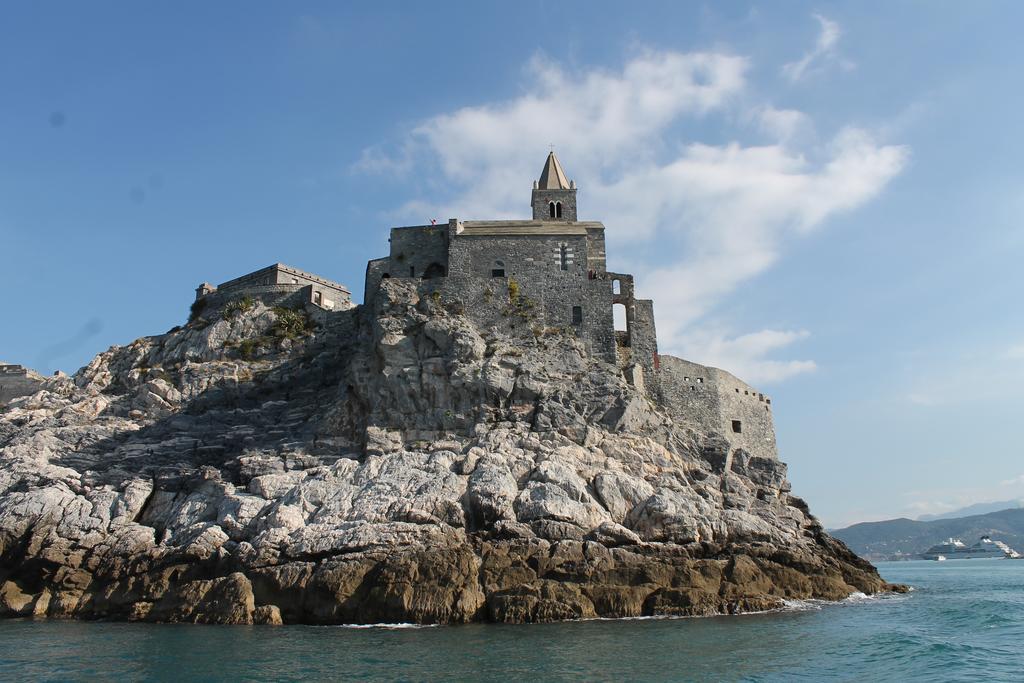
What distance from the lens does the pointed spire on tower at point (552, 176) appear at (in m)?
43.5

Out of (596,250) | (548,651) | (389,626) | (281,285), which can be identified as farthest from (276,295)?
(548,651)

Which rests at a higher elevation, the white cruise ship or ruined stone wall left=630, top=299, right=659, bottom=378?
ruined stone wall left=630, top=299, right=659, bottom=378

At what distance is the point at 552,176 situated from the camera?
43812 mm

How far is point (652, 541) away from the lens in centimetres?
2652

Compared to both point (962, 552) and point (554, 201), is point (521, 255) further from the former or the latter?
point (962, 552)

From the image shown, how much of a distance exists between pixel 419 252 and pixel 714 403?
15156 mm

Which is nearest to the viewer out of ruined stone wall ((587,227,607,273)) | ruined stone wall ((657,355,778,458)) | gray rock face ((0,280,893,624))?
gray rock face ((0,280,893,624))

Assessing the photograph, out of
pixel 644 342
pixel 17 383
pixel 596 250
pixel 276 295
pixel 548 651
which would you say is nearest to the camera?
pixel 548 651

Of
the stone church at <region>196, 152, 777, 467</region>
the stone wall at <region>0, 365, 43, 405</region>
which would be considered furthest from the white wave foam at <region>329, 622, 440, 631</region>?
the stone wall at <region>0, 365, 43, 405</region>

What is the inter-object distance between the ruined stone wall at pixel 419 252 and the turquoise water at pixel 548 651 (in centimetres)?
1885

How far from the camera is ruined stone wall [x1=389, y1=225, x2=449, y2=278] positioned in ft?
127

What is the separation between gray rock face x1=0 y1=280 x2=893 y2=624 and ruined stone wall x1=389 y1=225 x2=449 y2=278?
3108mm

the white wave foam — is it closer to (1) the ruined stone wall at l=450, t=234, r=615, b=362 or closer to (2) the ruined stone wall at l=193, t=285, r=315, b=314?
(1) the ruined stone wall at l=450, t=234, r=615, b=362

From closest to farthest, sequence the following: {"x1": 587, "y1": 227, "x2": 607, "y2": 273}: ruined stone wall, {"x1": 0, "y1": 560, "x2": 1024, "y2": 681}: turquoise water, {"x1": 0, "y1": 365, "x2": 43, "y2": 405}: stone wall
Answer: {"x1": 0, "y1": 560, "x2": 1024, "y2": 681}: turquoise water → {"x1": 587, "y1": 227, "x2": 607, "y2": 273}: ruined stone wall → {"x1": 0, "y1": 365, "x2": 43, "y2": 405}: stone wall
